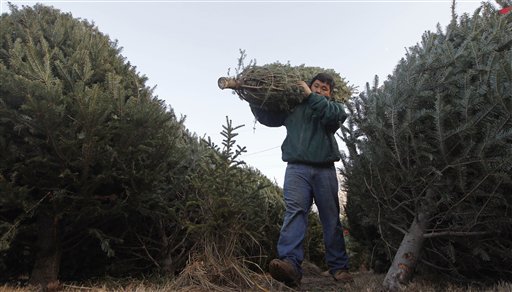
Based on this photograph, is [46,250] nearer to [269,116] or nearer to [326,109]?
[269,116]

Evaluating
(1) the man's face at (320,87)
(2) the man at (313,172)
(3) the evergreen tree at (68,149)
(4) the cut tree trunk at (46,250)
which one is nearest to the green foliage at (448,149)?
(2) the man at (313,172)

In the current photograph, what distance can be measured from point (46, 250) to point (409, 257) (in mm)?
2711

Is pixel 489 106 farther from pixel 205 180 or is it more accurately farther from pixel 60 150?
pixel 60 150

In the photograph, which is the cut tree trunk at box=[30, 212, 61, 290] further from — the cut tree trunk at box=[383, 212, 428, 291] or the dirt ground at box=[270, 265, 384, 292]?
the cut tree trunk at box=[383, 212, 428, 291]

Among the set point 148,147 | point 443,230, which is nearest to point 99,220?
point 148,147

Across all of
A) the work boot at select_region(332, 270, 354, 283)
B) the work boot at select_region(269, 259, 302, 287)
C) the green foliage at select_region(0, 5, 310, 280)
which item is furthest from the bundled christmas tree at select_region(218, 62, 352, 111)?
the work boot at select_region(332, 270, 354, 283)

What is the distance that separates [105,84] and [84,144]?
0.75 metres

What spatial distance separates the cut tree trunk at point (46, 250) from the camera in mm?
3467

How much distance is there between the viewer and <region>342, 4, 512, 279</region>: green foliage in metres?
2.58

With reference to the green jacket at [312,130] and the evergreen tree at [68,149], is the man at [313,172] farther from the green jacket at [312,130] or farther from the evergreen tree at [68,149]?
the evergreen tree at [68,149]

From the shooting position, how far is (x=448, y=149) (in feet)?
8.88

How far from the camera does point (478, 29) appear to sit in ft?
10.6

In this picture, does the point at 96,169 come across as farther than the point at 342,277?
No

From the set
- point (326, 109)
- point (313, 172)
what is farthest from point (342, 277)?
point (326, 109)
